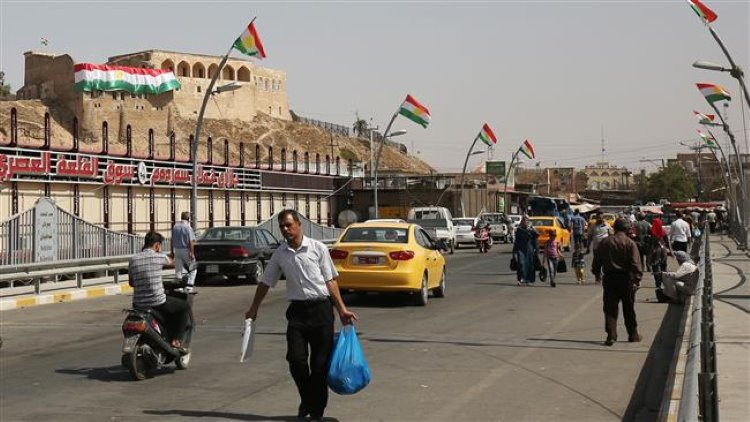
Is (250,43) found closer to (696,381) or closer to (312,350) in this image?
(312,350)

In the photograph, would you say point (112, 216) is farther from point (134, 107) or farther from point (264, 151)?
point (264, 151)

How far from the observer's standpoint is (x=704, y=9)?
32.4 metres

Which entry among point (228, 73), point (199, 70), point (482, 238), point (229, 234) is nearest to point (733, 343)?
point (229, 234)

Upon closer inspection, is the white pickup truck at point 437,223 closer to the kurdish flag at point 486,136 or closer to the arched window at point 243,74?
the kurdish flag at point 486,136

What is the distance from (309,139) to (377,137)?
2346 cm

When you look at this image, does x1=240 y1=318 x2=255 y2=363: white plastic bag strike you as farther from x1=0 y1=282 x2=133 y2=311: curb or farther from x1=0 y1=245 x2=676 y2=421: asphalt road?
x1=0 y1=282 x2=133 y2=311: curb

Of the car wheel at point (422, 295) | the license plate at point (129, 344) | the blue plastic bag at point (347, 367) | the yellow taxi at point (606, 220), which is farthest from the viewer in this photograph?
the yellow taxi at point (606, 220)

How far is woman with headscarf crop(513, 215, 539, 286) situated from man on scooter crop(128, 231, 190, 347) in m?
14.2

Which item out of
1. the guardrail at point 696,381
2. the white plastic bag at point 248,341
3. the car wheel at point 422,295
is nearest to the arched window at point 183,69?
the car wheel at point 422,295

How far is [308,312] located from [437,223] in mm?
37019

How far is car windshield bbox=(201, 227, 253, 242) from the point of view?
25.7 meters

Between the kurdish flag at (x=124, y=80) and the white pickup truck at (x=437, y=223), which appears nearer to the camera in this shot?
the white pickup truck at (x=437, y=223)

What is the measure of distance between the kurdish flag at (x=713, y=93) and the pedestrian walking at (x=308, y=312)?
39777mm

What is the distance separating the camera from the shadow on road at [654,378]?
8539mm
